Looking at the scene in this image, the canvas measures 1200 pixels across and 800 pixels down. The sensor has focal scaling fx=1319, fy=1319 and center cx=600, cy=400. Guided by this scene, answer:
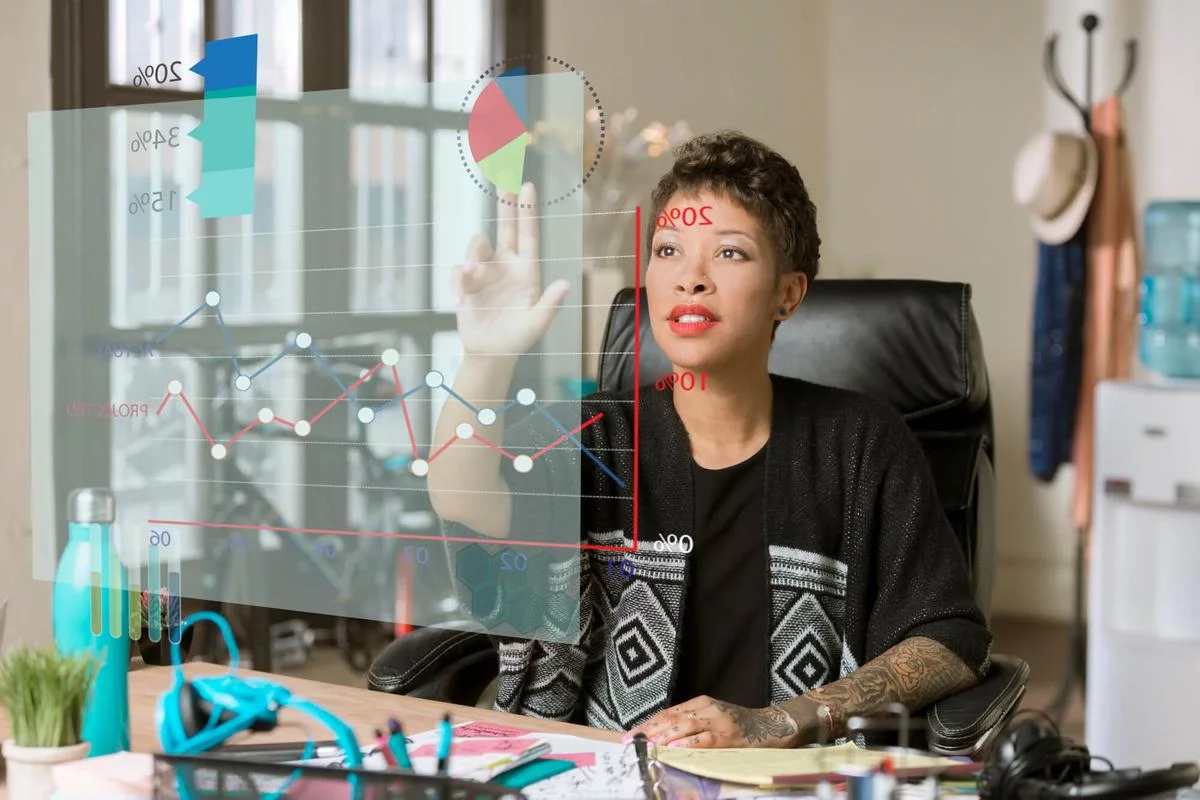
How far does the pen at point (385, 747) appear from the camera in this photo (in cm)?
95

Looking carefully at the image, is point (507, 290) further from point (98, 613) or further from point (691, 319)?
point (98, 613)

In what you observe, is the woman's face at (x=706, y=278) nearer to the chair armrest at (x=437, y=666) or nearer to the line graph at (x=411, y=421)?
the line graph at (x=411, y=421)

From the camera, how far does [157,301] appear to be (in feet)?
4.61

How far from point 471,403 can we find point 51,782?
536 mm

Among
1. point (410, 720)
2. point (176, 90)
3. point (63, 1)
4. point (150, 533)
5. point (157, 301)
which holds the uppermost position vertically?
point (63, 1)

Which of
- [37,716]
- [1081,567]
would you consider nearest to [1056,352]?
[1081,567]

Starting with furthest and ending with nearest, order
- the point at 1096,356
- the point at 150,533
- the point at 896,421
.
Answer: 1. the point at 1096,356
2. the point at 896,421
3. the point at 150,533

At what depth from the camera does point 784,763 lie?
0.98 meters

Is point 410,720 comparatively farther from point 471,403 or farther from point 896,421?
point 896,421

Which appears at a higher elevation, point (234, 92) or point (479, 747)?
point (234, 92)

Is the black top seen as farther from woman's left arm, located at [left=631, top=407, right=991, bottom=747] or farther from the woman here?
woman's left arm, located at [left=631, top=407, right=991, bottom=747]

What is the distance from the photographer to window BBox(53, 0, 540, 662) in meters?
1.33

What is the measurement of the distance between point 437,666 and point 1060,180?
9.00ft

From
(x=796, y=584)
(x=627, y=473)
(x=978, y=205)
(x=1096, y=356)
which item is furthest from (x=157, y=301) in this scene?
(x=978, y=205)
